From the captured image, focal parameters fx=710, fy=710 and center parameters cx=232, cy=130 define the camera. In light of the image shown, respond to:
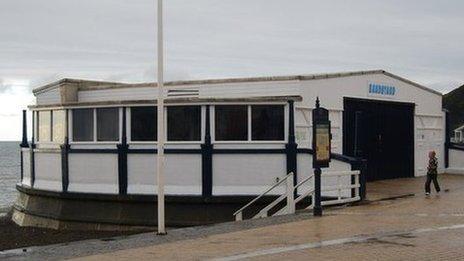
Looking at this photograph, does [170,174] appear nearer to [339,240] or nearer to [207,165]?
[207,165]

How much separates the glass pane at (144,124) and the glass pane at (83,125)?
1.61m

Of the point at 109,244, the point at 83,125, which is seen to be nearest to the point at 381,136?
the point at 83,125

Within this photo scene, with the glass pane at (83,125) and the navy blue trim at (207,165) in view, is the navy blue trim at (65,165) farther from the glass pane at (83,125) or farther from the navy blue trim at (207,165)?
the navy blue trim at (207,165)

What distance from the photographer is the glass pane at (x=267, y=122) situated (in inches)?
786

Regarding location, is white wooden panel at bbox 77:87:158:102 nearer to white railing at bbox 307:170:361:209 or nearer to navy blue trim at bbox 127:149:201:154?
navy blue trim at bbox 127:149:201:154

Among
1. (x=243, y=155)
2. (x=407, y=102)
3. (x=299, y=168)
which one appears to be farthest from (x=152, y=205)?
(x=407, y=102)

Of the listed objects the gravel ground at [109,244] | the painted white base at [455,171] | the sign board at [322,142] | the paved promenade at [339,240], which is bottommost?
the gravel ground at [109,244]

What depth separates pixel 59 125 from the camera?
22297mm

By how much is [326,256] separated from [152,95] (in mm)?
13633

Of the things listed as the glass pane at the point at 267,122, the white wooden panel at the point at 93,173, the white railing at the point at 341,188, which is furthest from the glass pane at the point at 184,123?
the white railing at the point at 341,188

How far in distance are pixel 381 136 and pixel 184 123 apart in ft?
29.6

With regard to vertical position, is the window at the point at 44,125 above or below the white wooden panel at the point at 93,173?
above

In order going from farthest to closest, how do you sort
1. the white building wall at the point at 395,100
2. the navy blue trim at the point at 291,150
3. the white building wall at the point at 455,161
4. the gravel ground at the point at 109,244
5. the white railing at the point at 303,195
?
the white building wall at the point at 455,161 → the white building wall at the point at 395,100 → the navy blue trim at the point at 291,150 → the white railing at the point at 303,195 → the gravel ground at the point at 109,244

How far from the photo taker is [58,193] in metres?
21.6
